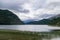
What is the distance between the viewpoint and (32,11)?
33.2 metres

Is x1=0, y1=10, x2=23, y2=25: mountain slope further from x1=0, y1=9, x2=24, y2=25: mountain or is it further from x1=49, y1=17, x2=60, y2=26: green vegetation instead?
x1=49, y1=17, x2=60, y2=26: green vegetation

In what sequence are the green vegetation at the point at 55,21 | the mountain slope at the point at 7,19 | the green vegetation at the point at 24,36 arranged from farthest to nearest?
the mountain slope at the point at 7,19, the green vegetation at the point at 55,21, the green vegetation at the point at 24,36

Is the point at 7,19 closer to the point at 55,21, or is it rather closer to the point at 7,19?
the point at 7,19

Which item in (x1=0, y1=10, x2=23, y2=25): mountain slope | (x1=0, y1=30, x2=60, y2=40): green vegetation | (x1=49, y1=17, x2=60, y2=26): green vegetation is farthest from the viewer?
(x1=0, y1=10, x2=23, y2=25): mountain slope

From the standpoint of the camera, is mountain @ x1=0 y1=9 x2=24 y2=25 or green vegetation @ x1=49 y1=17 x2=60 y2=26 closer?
green vegetation @ x1=49 y1=17 x2=60 y2=26

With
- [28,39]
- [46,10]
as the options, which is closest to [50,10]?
[46,10]

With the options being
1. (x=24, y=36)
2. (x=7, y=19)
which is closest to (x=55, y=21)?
(x=7, y=19)

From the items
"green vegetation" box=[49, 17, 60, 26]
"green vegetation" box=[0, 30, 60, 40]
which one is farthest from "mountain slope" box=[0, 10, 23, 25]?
"green vegetation" box=[0, 30, 60, 40]

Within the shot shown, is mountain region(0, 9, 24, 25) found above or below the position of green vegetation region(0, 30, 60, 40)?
above

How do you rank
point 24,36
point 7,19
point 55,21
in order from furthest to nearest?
point 55,21
point 7,19
point 24,36

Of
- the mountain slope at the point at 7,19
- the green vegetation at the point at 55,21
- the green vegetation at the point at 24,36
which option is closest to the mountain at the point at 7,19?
the mountain slope at the point at 7,19

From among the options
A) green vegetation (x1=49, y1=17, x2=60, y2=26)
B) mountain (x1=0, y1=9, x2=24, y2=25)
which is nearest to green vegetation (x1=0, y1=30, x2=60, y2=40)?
green vegetation (x1=49, y1=17, x2=60, y2=26)

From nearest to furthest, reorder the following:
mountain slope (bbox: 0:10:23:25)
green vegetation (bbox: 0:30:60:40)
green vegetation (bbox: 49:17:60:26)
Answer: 1. green vegetation (bbox: 0:30:60:40)
2. green vegetation (bbox: 49:17:60:26)
3. mountain slope (bbox: 0:10:23:25)

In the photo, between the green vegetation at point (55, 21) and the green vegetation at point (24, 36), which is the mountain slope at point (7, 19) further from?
the green vegetation at point (24, 36)
